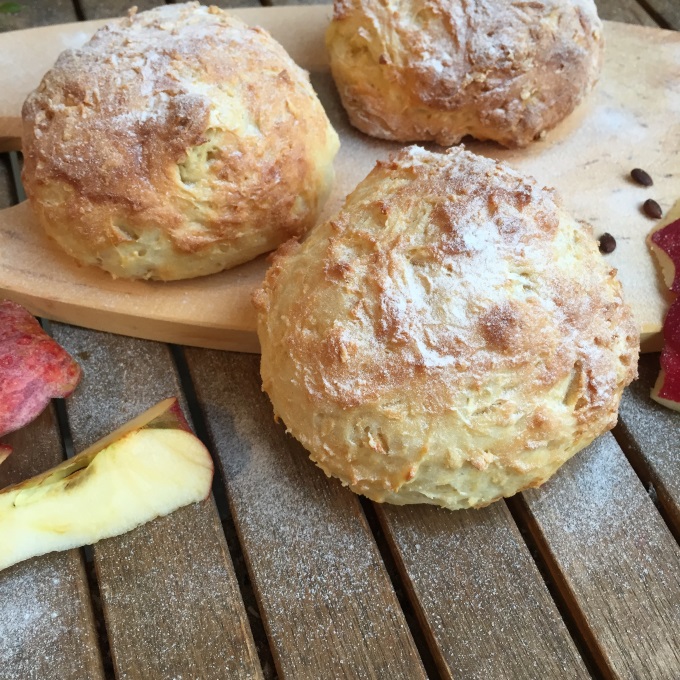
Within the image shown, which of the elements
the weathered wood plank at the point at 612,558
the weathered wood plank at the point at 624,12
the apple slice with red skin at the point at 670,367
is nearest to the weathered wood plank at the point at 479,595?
the weathered wood plank at the point at 612,558

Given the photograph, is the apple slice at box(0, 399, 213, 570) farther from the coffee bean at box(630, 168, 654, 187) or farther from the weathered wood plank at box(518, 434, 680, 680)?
the coffee bean at box(630, 168, 654, 187)

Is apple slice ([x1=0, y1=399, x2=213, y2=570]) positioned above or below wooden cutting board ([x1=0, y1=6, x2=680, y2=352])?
below

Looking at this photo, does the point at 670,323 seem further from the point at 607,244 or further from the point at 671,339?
the point at 607,244

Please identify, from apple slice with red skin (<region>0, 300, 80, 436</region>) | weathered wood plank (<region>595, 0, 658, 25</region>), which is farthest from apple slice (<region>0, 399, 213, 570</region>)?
weathered wood plank (<region>595, 0, 658, 25</region>)

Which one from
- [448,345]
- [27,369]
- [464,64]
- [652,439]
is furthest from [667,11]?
[27,369]

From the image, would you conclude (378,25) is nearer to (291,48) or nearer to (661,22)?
(291,48)
